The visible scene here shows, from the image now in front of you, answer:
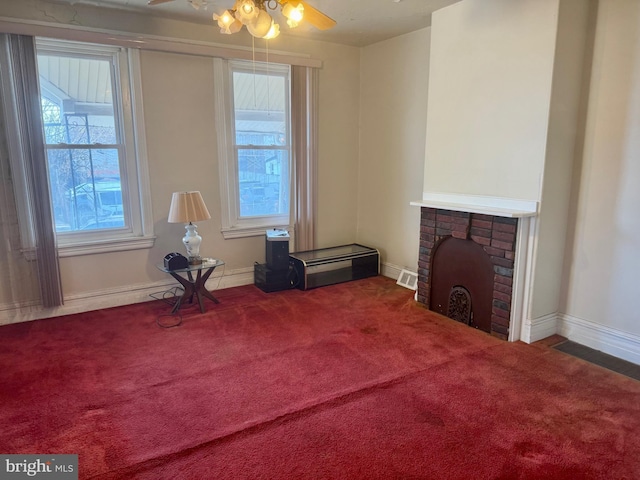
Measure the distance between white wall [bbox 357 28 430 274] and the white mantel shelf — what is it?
2.22ft

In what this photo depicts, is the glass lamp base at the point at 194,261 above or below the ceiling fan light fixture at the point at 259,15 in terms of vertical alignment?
below

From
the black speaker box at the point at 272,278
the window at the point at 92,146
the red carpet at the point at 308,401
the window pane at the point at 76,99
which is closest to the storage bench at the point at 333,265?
→ the black speaker box at the point at 272,278

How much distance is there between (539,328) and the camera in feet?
10.8

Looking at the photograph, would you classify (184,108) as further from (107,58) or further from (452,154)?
(452,154)

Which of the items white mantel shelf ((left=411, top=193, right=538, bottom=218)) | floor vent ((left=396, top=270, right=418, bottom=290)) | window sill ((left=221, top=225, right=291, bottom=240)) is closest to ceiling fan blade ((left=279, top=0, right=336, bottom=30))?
white mantel shelf ((left=411, top=193, right=538, bottom=218))

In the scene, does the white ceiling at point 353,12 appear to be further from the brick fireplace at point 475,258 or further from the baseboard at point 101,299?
the baseboard at point 101,299

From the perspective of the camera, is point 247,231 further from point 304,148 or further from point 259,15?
point 259,15

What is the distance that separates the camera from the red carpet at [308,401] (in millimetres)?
2016

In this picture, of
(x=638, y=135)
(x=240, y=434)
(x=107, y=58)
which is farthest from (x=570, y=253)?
(x=107, y=58)

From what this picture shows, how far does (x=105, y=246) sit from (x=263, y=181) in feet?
5.41

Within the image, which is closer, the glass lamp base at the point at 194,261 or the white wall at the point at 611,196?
the white wall at the point at 611,196

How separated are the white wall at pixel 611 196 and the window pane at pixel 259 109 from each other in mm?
2805

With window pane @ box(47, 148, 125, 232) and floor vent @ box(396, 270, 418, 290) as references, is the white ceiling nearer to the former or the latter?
window pane @ box(47, 148, 125, 232)

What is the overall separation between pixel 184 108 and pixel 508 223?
9.75 feet
